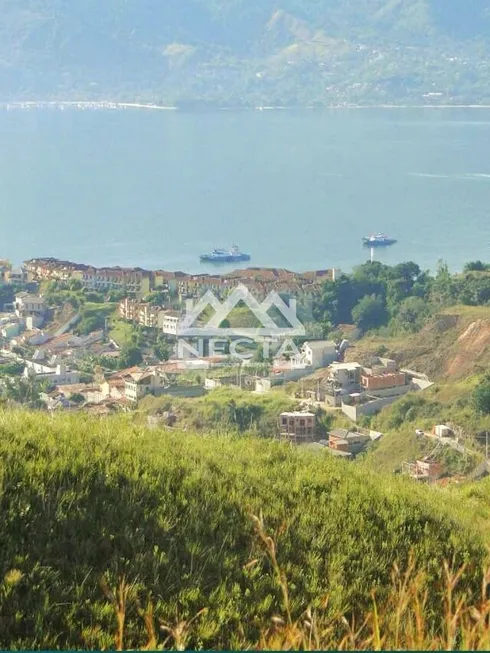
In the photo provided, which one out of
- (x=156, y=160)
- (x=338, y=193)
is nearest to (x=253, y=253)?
(x=338, y=193)

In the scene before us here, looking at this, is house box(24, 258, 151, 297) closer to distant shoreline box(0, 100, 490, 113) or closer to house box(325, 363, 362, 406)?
house box(325, 363, 362, 406)

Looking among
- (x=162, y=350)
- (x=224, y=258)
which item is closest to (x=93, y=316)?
(x=162, y=350)

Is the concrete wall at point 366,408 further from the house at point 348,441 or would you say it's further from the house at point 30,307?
the house at point 30,307

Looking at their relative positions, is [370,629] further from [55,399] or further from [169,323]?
[169,323]

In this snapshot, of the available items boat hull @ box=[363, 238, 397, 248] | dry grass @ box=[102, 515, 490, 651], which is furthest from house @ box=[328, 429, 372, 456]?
boat hull @ box=[363, 238, 397, 248]

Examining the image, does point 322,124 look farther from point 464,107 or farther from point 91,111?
point 91,111

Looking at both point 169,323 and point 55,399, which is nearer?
point 55,399

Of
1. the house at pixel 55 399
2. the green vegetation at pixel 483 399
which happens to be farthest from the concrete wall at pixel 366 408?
the house at pixel 55 399
